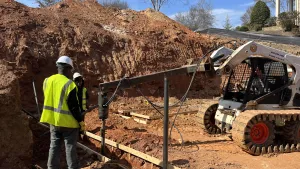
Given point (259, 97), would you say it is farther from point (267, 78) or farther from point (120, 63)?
point (120, 63)

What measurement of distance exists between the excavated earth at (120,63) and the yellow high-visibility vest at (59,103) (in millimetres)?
1673

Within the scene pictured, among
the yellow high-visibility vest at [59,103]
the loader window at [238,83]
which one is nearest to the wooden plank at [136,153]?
the yellow high-visibility vest at [59,103]

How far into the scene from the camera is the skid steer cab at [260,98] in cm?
698

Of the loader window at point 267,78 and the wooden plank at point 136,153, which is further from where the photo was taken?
the loader window at point 267,78

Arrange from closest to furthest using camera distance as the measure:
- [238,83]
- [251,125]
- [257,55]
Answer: [251,125]
[257,55]
[238,83]

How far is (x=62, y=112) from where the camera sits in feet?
16.6

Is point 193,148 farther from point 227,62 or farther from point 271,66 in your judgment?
point 271,66

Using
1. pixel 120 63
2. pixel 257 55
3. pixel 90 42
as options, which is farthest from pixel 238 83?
pixel 90 42

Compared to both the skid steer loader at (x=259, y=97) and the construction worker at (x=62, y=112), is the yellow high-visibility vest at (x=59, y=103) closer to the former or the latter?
the construction worker at (x=62, y=112)

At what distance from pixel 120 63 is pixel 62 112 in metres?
8.61

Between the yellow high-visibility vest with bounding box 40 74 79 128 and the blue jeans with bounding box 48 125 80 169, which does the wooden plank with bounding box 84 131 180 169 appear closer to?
the blue jeans with bounding box 48 125 80 169

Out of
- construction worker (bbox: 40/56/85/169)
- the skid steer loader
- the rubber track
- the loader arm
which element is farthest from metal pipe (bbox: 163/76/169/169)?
the rubber track

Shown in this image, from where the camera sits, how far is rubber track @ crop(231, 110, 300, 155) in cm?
681

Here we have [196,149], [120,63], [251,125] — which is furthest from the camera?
[120,63]
